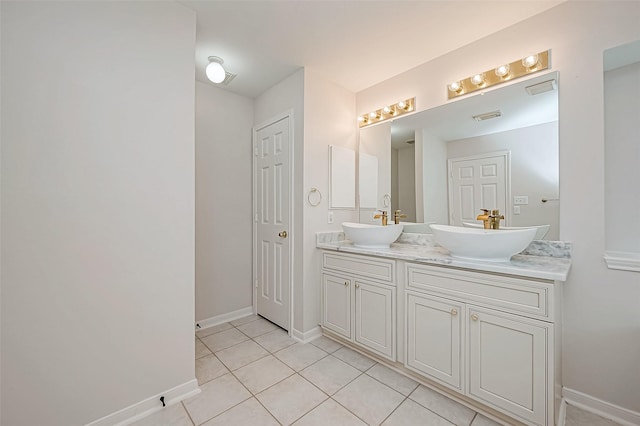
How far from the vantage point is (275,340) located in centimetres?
230

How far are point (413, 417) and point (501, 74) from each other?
229 centimetres

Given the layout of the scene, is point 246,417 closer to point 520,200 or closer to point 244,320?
point 244,320

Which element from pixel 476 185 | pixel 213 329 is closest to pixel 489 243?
pixel 476 185

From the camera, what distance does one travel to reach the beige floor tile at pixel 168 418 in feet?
4.52

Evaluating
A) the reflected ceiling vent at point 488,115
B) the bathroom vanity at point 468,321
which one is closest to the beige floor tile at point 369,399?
the bathroom vanity at point 468,321

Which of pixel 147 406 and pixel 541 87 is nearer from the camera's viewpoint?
pixel 147 406

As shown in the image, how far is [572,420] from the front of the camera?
4.57ft

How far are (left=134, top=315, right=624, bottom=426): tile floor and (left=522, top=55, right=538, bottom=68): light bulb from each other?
215 cm

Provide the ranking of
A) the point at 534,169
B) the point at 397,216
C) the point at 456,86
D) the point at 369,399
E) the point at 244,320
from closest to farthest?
the point at 369,399 → the point at 534,169 → the point at 456,86 → the point at 397,216 → the point at 244,320

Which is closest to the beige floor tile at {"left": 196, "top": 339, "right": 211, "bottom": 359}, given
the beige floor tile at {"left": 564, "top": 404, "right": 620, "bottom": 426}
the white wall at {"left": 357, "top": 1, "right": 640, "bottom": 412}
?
the beige floor tile at {"left": 564, "top": 404, "right": 620, "bottom": 426}

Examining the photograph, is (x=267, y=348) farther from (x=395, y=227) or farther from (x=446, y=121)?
(x=446, y=121)

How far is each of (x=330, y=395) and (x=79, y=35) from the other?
2.45 metres

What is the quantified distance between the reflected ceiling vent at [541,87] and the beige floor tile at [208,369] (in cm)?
288

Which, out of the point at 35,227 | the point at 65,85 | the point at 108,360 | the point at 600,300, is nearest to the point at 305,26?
the point at 65,85
